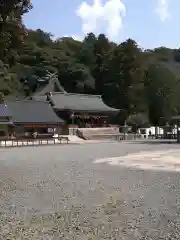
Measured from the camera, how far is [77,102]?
61594 mm

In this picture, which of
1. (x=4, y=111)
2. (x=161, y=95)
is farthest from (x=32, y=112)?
(x=161, y=95)

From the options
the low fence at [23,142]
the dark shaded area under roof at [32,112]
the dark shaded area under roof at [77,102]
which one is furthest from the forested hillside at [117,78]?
the low fence at [23,142]

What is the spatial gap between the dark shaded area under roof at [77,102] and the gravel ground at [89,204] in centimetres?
4108

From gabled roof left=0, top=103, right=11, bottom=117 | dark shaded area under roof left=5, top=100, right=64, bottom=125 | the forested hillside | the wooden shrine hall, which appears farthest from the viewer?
the forested hillside

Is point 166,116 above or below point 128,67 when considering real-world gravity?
below

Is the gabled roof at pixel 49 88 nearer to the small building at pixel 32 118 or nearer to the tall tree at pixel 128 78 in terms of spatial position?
the tall tree at pixel 128 78

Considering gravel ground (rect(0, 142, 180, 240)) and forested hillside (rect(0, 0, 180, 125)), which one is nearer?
gravel ground (rect(0, 142, 180, 240))

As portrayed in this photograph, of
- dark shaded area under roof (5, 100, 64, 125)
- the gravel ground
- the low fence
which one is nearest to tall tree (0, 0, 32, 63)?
the gravel ground

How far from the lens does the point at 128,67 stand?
65.4 metres

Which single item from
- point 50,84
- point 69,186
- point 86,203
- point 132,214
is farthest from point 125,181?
point 50,84

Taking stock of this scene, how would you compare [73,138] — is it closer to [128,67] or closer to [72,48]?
[128,67]

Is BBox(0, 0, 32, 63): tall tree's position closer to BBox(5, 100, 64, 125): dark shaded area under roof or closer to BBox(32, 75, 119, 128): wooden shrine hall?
BBox(5, 100, 64, 125): dark shaded area under roof

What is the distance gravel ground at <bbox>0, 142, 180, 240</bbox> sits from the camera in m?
7.57

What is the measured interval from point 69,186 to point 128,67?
175 feet
